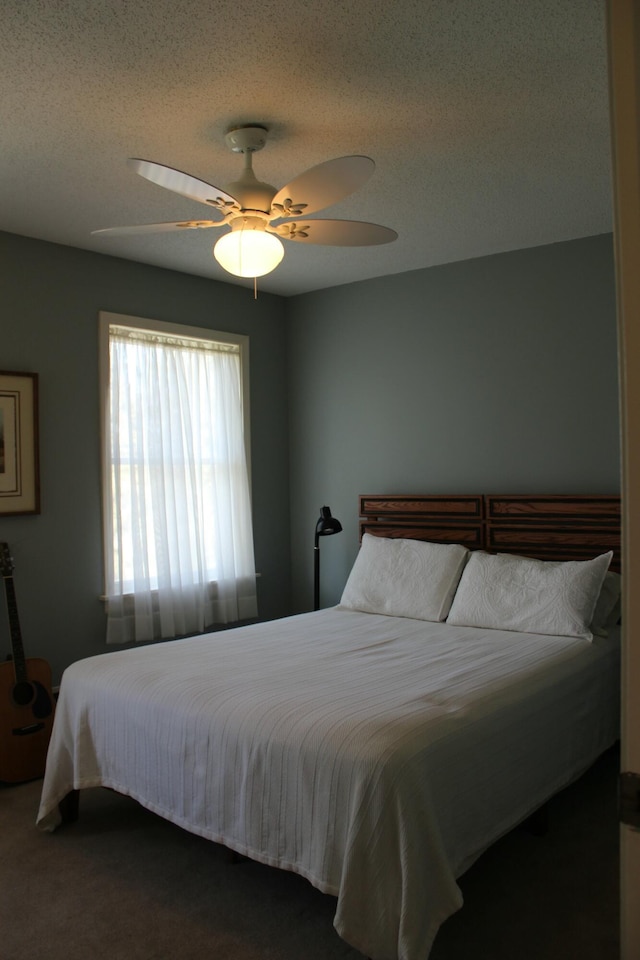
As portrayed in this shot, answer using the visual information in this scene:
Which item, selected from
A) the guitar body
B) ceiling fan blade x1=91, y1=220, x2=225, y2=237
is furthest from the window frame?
ceiling fan blade x1=91, y1=220, x2=225, y2=237

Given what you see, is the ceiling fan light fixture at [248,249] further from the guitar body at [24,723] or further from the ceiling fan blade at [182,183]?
the guitar body at [24,723]

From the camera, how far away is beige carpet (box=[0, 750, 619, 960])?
2.14 m

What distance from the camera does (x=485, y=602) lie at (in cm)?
359

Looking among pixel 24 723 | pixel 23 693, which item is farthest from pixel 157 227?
pixel 24 723

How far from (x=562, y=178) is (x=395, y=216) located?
78 centimetres

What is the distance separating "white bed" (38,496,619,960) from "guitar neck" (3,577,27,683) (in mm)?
518

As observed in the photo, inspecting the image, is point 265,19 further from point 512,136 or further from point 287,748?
point 287,748

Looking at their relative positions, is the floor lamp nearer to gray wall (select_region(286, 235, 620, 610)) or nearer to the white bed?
gray wall (select_region(286, 235, 620, 610))

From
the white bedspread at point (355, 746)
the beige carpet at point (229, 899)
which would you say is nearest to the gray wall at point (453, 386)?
the white bedspread at point (355, 746)

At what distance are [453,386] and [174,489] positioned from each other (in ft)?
5.69

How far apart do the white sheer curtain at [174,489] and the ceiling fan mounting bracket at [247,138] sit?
1.72 metres

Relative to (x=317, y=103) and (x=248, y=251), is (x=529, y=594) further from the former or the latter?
(x=317, y=103)

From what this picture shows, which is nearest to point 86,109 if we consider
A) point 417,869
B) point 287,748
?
point 287,748

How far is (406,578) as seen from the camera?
397 cm
